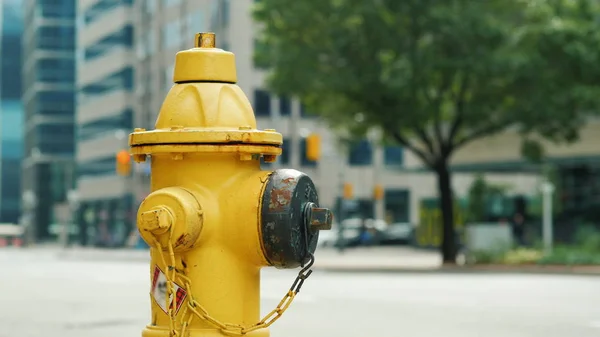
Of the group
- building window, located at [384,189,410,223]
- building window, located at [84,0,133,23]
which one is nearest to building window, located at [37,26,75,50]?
building window, located at [84,0,133,23]

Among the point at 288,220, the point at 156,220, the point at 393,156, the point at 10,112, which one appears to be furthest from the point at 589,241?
the point at 10,112

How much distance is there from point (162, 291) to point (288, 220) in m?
0.55

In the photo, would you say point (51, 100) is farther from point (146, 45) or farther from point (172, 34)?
point (172, 34)

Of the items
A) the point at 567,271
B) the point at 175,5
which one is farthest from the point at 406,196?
the point at 567,271

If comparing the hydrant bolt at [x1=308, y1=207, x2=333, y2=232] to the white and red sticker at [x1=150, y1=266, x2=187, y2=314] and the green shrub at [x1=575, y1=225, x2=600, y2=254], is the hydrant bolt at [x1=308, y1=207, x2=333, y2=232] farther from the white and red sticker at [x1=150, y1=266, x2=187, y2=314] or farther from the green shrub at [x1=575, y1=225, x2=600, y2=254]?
the green shrub at [x1=575, y1=225, x2=600, y2=254]

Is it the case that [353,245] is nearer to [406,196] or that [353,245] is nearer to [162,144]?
[406,196]

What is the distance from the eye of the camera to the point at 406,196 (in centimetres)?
8900

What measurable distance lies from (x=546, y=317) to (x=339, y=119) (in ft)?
70.7

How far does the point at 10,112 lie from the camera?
151875 mm

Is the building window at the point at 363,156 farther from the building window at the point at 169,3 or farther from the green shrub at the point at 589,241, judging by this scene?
the green shrub at the point at 589,241

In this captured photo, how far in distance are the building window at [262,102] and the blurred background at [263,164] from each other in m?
0.09

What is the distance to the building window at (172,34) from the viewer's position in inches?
3278

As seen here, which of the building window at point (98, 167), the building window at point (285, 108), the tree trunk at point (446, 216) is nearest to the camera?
the tree trunk at point (446, 216)

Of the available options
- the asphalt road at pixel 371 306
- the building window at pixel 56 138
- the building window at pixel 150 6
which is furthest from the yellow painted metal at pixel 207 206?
the building window at pixel 56 138
